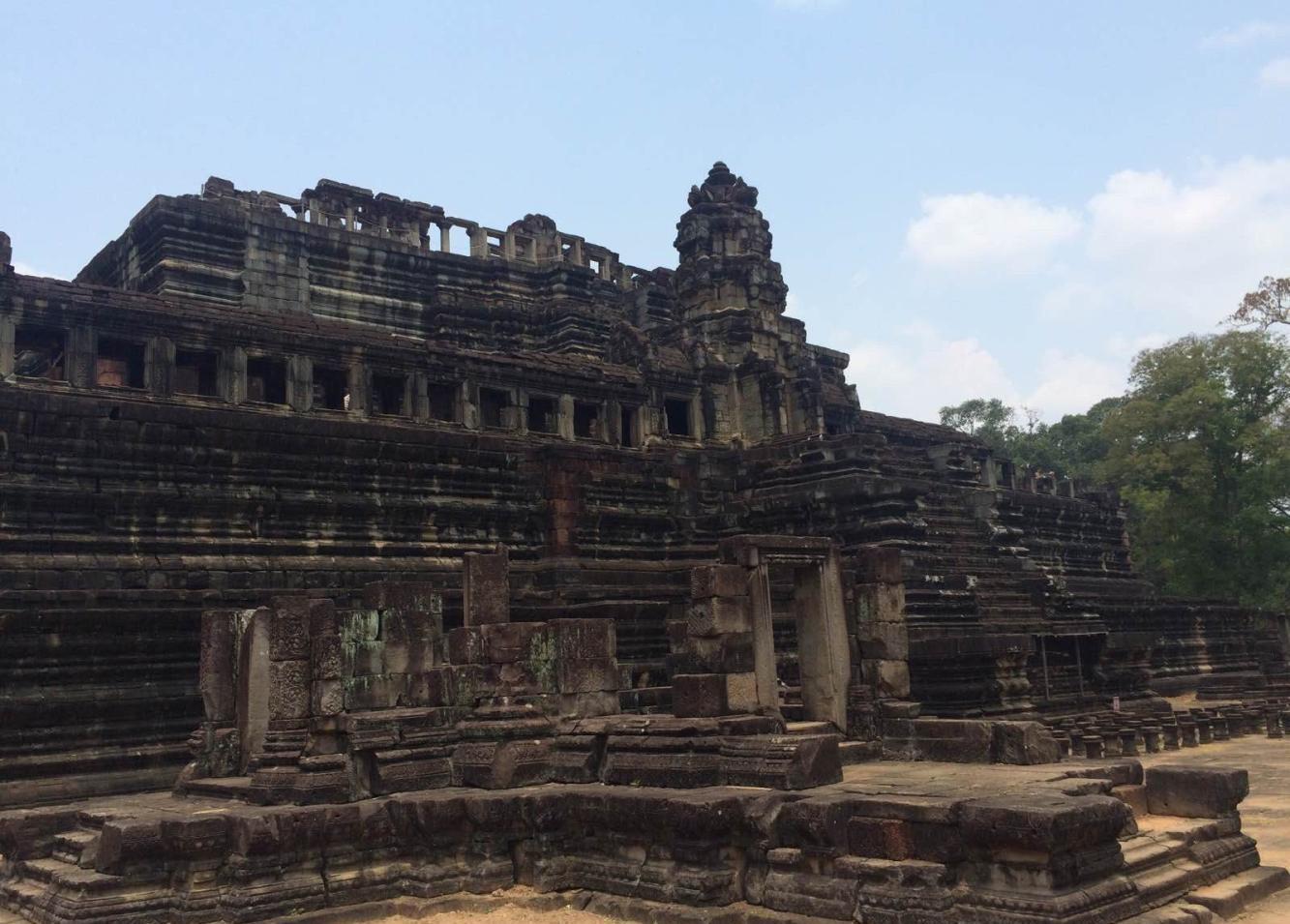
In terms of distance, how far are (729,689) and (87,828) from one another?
5912mm

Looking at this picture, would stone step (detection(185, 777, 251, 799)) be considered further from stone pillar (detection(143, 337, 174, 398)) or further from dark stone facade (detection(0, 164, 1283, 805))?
stone pillar (detection(143, 337, 174, 398))

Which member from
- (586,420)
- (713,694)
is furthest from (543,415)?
(713,694)

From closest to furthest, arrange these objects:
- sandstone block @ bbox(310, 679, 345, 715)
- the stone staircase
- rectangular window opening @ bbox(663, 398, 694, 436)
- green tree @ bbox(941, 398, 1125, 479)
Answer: the stone staircase, sandstone block @ bbox(310, 679, 345, 715), rectangular window opening @ bbox(663, 398, 694, 436), green tree @ bbox(941, 398, 1125, 479)

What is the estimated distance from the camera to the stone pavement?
8.71 meters

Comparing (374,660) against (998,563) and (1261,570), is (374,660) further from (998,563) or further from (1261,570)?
(1261,570)

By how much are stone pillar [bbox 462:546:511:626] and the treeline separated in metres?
30.1

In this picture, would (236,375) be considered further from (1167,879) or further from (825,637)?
(1167,879)

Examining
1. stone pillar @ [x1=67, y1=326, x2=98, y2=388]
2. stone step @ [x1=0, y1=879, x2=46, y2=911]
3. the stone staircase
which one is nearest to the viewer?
the stone staircase

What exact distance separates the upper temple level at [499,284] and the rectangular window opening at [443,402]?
1951 mm

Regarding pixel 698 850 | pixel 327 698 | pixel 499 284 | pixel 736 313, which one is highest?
pixel 499 284

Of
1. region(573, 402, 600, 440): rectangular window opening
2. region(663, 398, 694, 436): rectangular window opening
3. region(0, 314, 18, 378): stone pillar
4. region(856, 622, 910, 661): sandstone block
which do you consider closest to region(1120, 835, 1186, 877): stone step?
region(856, 622, 910, 661): sandstone block

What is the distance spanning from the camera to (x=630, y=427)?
90.8 feet

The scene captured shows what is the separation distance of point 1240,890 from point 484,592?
800 cm

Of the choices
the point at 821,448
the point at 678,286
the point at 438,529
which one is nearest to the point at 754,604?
the point at 438,529
